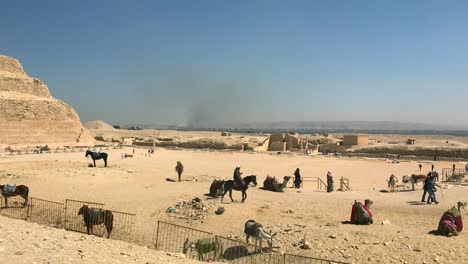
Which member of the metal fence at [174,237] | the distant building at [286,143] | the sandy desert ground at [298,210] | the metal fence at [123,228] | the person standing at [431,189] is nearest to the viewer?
the sandy desert ground at [298,210]

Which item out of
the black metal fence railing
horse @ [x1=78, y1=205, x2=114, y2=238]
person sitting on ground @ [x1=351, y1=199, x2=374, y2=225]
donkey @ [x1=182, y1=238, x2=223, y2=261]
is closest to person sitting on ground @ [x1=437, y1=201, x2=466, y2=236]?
person sitting on ground @ [x1=351, y1=199, x2=374, y2=225]

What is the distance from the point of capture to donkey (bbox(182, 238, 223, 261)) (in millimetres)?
9664

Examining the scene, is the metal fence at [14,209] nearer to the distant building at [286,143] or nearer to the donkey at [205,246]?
the donkey at [205,246]

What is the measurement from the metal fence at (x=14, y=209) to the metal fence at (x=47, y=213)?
9.3 inches

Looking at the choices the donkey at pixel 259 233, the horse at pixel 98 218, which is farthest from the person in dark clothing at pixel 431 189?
the horse at pixel 98 218

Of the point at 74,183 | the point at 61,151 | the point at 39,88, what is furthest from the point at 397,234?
the point at 39,88

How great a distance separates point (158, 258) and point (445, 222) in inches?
318

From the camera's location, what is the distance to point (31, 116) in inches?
1784

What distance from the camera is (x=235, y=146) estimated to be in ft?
180

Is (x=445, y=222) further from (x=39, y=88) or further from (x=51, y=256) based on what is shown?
(x=39, y=88)

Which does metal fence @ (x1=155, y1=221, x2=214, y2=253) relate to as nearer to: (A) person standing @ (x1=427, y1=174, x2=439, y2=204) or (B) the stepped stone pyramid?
(A) person standing @ (x1=427, y1=174, x2=439, y2=204)

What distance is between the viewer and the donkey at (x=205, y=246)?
31.7 ft

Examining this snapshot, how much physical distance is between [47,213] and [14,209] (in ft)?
5.05

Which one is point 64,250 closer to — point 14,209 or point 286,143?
point 14,209
